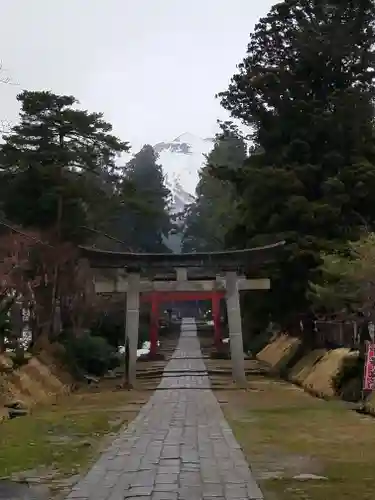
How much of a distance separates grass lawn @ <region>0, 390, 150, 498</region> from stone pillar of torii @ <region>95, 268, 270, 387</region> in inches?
145

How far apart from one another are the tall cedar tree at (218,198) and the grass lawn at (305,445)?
15904mm

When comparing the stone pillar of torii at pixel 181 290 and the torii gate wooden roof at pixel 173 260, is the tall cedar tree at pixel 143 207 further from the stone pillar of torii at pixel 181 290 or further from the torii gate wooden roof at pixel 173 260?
the stone pillar of torii at pixel 181 290

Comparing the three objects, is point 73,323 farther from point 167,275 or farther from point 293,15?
point 293,15

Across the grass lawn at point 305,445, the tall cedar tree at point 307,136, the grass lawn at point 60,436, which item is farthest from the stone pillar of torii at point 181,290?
the grass lawn at point 305,445

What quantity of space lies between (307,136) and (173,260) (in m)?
5.84

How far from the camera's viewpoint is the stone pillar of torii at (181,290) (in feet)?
73.4

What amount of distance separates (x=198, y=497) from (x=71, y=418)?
8377mm

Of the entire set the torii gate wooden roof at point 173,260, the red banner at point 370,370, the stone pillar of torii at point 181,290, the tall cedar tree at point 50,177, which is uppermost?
the tall cedar tree at point 50,177

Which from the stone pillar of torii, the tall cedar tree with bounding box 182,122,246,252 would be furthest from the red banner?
the tall cedar tree with bounding box 182,122,246,252

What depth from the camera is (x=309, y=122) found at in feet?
77.0

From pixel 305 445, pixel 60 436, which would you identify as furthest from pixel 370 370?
pixel 60 436

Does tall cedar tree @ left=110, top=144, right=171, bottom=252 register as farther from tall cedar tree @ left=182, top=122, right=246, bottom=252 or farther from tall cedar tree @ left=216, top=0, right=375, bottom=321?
tall cedar tree @ left=216, top=0, right=375, bottom=321

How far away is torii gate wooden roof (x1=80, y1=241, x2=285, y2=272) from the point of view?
73.4ft

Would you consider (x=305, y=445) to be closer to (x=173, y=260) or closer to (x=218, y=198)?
(x=173, y=260)
